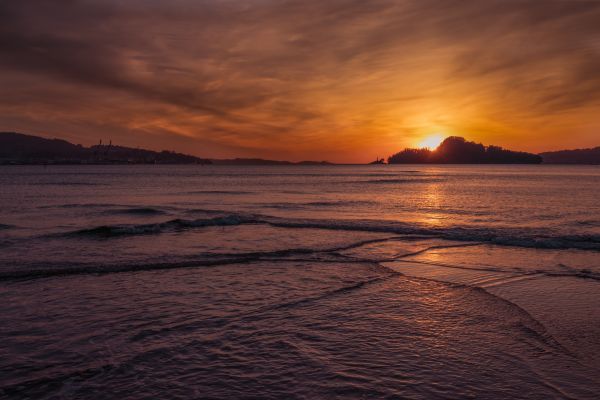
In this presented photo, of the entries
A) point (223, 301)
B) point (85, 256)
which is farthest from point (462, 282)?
point (85, 256)

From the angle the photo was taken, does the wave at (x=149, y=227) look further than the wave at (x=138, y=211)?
No

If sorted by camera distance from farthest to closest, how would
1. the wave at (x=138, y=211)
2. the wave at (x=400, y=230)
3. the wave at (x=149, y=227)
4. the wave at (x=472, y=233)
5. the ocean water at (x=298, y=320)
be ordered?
the wave at (x=138, y=211) → the wave at (x=149, y=227) → the wave at (x=400, y=230) → the wave at (x=472, y=233) → the ocean water at (x=298, y=320)

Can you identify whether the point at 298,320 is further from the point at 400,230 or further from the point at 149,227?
the point at 149,227

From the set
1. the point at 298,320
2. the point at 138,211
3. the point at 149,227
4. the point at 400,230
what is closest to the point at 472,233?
the point at 400,230

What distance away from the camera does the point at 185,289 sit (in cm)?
987

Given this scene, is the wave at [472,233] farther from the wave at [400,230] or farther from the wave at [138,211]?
the wave at [138,211]

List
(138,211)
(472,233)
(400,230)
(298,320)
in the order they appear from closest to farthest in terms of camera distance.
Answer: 1. (298,320)
2. (472,233)
3. (400,230)
4. (138,211)

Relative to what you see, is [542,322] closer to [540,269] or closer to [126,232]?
[540,269]

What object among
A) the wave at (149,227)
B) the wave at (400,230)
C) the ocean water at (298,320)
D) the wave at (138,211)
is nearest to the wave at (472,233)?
the wave at (400,230)

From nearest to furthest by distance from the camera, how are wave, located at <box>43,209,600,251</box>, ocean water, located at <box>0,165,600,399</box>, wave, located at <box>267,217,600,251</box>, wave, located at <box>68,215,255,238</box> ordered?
ocean water, located at <box>0,165,600,399</box>, wave, located at <box>267,217,600,251</box>, wave, located at <box>43,209,600,251</box>, wave, located at <box>68,215,255,238</box>

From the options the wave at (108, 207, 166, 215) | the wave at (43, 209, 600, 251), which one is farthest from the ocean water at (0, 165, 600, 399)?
the wave at (108, 207, 166, 215)

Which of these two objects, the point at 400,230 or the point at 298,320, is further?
the point at 400,230

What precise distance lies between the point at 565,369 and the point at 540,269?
7699 millimetres

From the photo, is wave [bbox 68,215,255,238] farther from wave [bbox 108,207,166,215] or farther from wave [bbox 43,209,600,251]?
wave [bbox 108,207,166,215]
